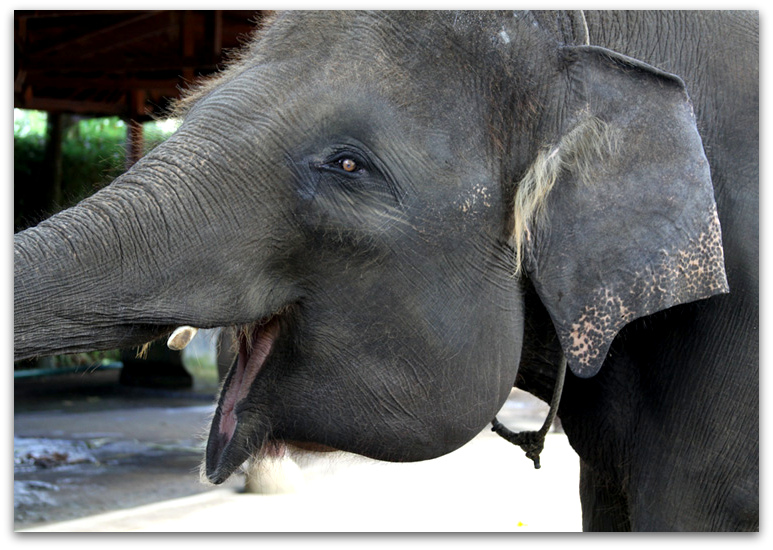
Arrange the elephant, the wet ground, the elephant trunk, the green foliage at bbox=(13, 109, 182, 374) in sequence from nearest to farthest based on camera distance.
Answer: the elephant trunk, the elephant, the wet ground, the green foliage at bbox=(13, 109, 182, 374)

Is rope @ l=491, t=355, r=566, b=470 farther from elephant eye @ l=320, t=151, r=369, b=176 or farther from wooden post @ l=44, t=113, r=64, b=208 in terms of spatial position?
wooden post @ l=44, t=113, r=64, b=208

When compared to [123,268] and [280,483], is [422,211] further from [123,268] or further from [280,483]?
[280,483]

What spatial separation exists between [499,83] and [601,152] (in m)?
0.15

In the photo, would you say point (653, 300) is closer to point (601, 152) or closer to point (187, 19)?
point (601, 152)

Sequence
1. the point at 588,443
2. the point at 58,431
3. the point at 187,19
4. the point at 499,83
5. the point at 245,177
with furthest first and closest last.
→ the point at 58,431 < the point at 187,19 < the point at 588,443 < the point at 499,83 < the point at 245,177

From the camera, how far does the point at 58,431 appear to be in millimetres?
5652

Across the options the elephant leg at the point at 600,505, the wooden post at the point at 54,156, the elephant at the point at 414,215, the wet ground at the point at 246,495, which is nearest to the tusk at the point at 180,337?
the elephant at the point at 414,215

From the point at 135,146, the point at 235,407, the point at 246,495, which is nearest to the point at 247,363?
the point at 235,407

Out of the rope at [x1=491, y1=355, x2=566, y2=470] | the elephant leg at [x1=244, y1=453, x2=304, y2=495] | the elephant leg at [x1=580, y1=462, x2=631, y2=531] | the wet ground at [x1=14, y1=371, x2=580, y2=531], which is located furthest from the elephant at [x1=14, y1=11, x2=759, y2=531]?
the elephant leg at [x1=244, y1=453, x2=304, y2=495]

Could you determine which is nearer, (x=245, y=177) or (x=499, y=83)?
(x=245, y=177)

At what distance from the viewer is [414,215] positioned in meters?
1.11

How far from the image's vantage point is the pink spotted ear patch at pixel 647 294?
1125mm

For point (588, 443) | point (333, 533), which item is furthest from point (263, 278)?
point (333, 533)

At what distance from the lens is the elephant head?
1.07 meters
